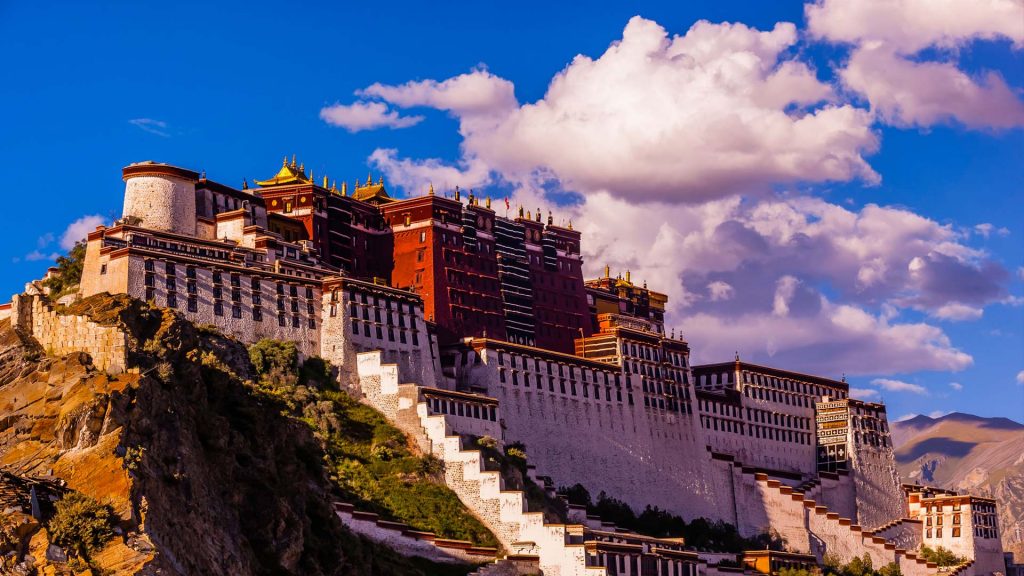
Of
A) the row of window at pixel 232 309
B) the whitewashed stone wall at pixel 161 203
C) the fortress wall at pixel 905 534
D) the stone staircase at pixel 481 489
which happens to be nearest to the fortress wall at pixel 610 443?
the stone staircase at pixel 481 489

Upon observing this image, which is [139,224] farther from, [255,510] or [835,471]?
[835,471]

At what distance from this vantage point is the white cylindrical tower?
116688 millimetres

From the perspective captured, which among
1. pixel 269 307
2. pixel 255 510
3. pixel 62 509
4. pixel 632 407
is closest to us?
pixel 62 509

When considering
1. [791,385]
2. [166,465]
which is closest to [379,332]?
[791,385]

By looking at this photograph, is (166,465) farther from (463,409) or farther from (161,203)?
(161,203)

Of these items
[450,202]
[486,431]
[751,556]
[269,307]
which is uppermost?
[450,202]

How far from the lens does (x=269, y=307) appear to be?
372 ft

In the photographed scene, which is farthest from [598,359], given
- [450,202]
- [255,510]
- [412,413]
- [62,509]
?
[62,509]

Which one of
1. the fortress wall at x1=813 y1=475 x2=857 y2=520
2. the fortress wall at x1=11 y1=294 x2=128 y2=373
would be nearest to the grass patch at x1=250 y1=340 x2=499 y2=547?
the fortress wall at x1=11 y1=294 x2=128 y2=373

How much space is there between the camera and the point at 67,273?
113750mm

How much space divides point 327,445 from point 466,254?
102 feet

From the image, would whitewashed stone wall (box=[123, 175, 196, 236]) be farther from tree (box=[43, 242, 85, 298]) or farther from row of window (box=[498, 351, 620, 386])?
row of window (box=[498, 351, 620, 386])

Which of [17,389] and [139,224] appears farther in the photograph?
[139,224]

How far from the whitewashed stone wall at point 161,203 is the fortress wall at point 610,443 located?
21.4 meters
